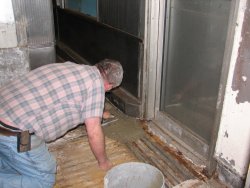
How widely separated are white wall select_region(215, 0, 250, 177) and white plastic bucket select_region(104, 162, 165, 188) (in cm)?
75

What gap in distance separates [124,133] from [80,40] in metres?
2.95

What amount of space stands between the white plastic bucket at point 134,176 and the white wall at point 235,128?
2.45 feet

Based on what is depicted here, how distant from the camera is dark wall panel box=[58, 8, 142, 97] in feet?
13.0

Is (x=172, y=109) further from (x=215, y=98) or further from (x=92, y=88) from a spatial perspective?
(x=92, y=88)

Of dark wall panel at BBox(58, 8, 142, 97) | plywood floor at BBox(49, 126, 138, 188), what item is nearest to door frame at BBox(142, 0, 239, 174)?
dark wall panel at BBox(58, 8, 142, 97)

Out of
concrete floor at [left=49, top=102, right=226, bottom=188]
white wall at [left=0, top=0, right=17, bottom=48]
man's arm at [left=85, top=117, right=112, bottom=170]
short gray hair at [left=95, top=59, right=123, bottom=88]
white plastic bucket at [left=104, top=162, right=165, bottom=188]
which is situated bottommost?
concrete floor at [left=49, top=102, right=226, bottom=188]

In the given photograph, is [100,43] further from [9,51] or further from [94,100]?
[94,100]

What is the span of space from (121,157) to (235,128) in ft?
A: 4.41

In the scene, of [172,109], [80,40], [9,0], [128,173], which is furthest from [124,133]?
[80,40]

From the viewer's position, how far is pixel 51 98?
7.88 ft

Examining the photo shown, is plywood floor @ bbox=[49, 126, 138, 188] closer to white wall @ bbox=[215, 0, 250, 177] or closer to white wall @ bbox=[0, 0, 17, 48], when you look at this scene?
white wall @ bbox=[215, 0, 250, 177]

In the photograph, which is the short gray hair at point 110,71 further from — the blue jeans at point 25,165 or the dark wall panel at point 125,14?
the dark wall panel at point 125,14

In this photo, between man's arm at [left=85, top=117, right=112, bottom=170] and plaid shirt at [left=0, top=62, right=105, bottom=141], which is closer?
plaid shirt at [left=0, top=62, right=105, bottom=141]

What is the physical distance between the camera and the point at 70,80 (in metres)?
2.44
